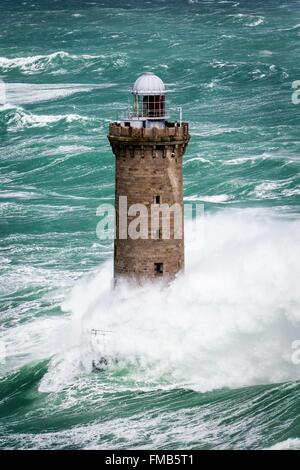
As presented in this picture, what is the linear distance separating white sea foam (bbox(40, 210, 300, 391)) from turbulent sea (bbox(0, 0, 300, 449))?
0.13 feet

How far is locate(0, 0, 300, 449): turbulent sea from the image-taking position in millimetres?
41250

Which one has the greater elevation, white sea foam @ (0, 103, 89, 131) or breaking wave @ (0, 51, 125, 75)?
breaking wave @ (0, 51, 125, 75)

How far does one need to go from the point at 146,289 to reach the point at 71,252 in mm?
15831

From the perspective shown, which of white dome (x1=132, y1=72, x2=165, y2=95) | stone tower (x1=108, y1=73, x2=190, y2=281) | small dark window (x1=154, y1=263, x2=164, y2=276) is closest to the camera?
white dome (x1=132, y1=72, x2=165, y2=95)

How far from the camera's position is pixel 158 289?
1722 inches

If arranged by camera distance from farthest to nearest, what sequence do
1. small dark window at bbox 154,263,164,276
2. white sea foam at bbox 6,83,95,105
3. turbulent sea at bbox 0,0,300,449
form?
white sea foam at bbox 6,83,95,105 < small dark window at bbox 154,263,164,276 < turbulent sea at bbox 0,0,300,449

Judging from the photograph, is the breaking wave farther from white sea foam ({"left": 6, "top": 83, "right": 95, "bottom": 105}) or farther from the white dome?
the white dome

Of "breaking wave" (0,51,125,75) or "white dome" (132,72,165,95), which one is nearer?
"white dome" (132,72,165,95)

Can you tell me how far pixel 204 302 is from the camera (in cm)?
4503

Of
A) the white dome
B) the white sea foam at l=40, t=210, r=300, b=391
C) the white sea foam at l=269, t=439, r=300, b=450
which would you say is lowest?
the white sea foam at l=269, t=439, r=300, b=450

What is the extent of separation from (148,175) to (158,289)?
3.28 metres

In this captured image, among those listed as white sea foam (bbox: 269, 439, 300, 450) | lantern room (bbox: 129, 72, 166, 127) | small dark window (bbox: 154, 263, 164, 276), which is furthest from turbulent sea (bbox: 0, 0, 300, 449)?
lantern room (bbox: 129, 72, 166, 127)

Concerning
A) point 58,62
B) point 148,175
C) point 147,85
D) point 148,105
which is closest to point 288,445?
point 148,175
